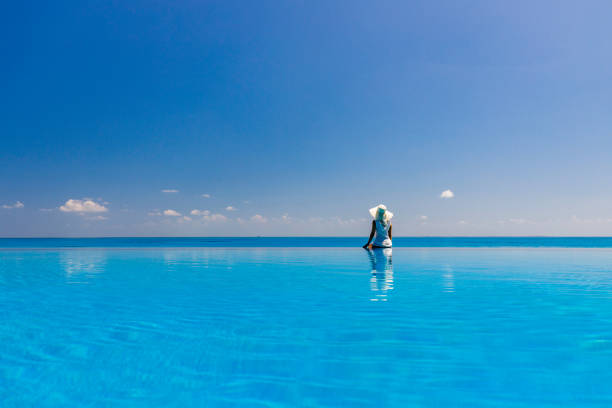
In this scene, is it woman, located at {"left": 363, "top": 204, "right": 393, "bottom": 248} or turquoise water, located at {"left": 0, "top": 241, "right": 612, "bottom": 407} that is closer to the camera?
turquoise water, located at {"left": 0, "top": 241, "right": 612, "bottom": 407}

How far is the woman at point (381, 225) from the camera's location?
94.3 ft

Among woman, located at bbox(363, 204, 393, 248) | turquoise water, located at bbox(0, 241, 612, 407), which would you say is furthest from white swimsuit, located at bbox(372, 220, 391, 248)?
turquoise water, located at bbox(0, 241, 612, 407)

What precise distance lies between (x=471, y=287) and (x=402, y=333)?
6345 millimetres

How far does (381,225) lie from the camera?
29734 mm

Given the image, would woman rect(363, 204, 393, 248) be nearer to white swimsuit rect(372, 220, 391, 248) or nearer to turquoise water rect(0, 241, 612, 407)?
white swimsuit rect(372, 220, 391, 248)

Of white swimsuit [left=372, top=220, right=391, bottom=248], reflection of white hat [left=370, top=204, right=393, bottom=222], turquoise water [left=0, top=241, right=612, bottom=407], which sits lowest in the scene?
turquoise water [left=0, top=241, right=612, bottom=407]

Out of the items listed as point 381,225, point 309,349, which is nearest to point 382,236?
point 381,225

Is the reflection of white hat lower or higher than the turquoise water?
higher

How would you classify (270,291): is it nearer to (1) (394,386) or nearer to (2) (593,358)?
(1) (394,386)

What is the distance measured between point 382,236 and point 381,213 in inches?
146

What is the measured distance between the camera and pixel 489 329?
20.6 feet

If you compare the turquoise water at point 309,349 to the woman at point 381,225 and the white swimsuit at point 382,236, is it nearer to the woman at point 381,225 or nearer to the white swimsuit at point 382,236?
the woman at point 381,225

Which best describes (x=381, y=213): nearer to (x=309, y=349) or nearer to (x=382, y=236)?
(x=382, y=236)

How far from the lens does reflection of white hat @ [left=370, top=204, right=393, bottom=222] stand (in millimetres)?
28609
